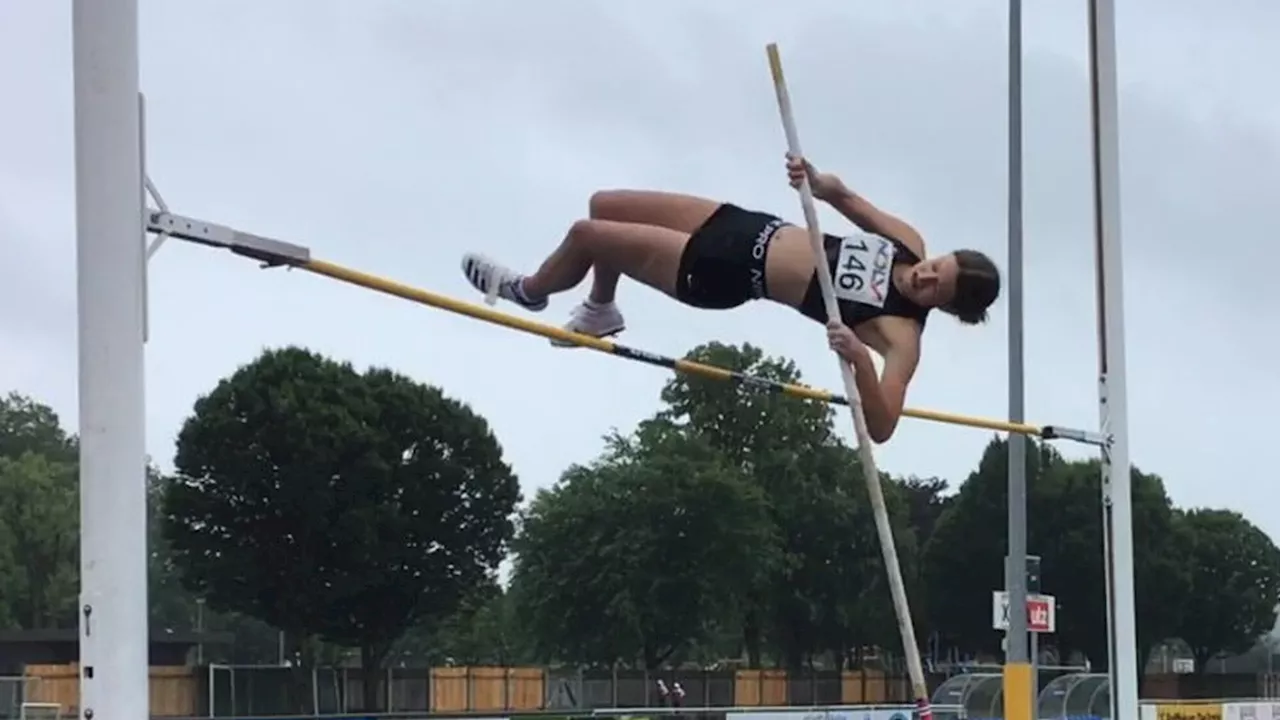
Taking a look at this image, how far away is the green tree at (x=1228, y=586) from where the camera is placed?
137ft

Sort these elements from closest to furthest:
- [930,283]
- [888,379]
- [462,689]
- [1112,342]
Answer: [888,379], [930,283], [1112,342], [462,689]

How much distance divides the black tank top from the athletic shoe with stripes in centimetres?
69

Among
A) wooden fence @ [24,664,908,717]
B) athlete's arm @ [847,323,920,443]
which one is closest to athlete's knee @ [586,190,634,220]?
athlete's arm @ [847,323,920,443]

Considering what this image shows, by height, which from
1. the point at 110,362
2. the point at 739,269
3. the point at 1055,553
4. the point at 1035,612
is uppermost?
the point at 739,269

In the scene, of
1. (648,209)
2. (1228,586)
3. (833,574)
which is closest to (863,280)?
(648,209)

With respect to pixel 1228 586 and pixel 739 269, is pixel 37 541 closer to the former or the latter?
pixel 1228 586

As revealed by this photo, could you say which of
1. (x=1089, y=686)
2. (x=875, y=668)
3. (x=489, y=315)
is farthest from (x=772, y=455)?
(x=489, y=315)

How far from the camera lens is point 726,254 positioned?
4617 mm

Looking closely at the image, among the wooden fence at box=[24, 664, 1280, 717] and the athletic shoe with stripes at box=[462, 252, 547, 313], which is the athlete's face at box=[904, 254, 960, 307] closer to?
the athletic shoe with stripes at box=[462, 252, 547, 313]

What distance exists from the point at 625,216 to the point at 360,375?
24.6m

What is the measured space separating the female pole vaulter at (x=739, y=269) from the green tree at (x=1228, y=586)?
124 feet

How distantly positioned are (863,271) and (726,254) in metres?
0.33

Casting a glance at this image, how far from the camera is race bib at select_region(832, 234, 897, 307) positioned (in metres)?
4.62

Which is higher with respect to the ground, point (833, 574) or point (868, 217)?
point (868, 217)
